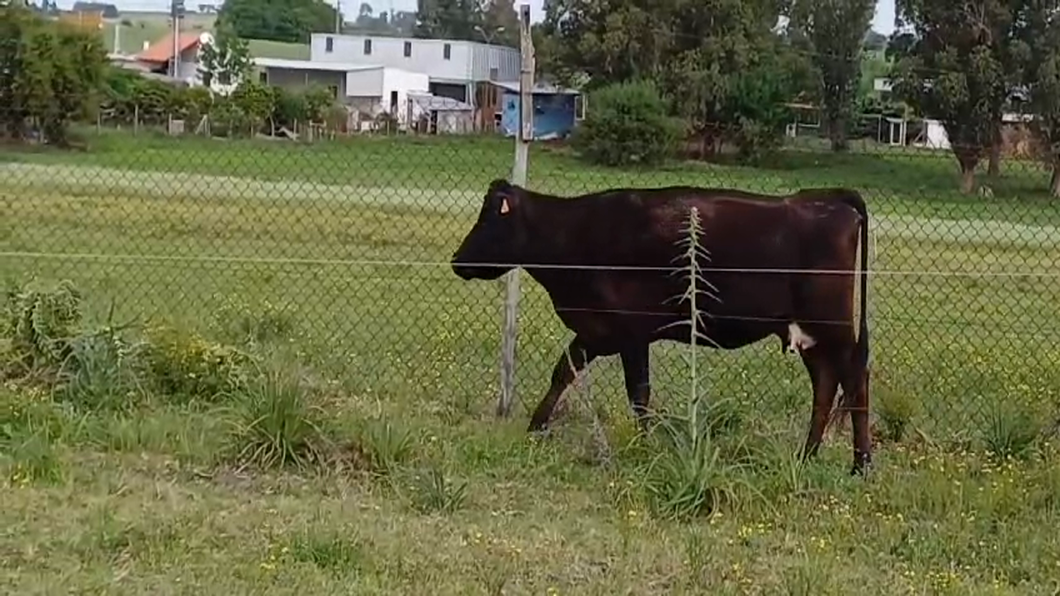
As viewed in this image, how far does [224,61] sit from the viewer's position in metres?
58.1

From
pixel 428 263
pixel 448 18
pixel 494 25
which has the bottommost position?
pixel 428 263

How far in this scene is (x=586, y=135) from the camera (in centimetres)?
1992

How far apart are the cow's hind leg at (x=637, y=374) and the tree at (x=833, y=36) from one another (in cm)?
3850

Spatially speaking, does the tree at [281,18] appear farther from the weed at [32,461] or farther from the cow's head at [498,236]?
the weed at [32,461]

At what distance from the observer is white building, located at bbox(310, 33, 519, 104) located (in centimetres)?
5981

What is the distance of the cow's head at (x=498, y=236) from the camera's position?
713 centimetres

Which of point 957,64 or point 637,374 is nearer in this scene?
point 637,374

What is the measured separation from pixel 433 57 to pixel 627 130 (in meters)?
40.5

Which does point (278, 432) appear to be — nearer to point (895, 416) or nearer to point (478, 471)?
point (478, 471)

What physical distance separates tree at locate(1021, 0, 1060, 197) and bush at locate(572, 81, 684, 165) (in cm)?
1004

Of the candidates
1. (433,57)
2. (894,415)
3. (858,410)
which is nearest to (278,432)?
(858,410)

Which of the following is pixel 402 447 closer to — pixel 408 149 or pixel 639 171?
pixel 408 149

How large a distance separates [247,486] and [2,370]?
2.10m

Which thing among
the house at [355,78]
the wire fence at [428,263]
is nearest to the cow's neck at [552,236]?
the wire fence at [428,263]
